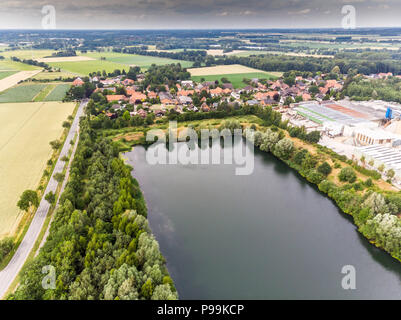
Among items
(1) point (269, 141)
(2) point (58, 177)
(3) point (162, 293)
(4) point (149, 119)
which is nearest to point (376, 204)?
(1) point (269, 141)

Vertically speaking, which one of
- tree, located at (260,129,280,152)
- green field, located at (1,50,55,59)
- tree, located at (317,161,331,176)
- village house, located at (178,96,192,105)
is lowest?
tree, located at (317,161,331,176)

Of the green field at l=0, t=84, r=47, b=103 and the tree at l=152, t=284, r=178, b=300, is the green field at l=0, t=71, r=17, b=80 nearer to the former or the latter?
the green field at l=0, t=84, r=47, b=103

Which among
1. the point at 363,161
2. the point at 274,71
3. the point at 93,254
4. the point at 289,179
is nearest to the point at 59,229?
the point at 93,254

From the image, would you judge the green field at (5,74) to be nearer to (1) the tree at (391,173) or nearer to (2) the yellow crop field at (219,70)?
(2) the yellow crop field at (219,70)

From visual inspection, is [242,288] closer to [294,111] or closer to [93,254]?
[93,254]

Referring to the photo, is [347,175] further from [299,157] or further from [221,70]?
[221,70]

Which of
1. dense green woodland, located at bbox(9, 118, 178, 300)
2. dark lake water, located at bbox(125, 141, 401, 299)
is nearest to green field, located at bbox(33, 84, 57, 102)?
dark lake water, located at bbox(125, 141, 401, 299)

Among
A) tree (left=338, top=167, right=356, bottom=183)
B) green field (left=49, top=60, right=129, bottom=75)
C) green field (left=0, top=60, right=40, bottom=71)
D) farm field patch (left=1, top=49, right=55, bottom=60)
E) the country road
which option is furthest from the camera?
farm field patch (left=1, top=49, right=55, bottom=60)

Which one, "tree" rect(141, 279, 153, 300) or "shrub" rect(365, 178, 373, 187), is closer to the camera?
"tree" rect(141, 279, 153, 300)
